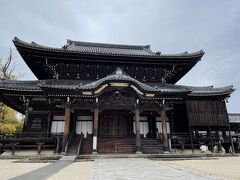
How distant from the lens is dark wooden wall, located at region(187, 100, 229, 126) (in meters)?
16.2

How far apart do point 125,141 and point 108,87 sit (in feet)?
15.7

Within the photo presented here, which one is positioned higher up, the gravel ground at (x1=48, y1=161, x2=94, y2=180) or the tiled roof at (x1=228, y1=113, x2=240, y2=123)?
the tiled roof at (x1=228, y1=113, x2=240, y2=123)

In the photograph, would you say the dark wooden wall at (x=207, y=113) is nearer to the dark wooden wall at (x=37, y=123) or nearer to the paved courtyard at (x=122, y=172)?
the paved courtyard at (x=122, y=172)

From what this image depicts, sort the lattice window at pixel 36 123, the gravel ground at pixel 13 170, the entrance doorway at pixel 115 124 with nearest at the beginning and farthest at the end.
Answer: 1. the gravel ground at pixel 13 170
2. the lattice window at pixel 36 123
3. the entrance doorway at pixel 115 124

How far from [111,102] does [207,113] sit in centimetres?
885

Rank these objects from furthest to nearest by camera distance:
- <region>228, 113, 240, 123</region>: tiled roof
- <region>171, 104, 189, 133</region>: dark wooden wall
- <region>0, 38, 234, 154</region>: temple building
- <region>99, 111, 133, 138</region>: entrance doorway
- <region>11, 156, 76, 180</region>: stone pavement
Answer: <region>228, 113, 240, 123</region>: tiled roof, <region>171, 104, 189, 133</region>: dark wooden wall, <region>99, 111, 133, 138</region>: entrance doorway, <region>0, 38, 234, 154</region>: temple building, <region>11, 156, 76, 180</region>: stone pavement

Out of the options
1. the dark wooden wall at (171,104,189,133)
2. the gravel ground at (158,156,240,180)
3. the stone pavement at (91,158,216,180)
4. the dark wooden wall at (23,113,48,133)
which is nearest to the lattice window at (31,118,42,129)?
the dark wooden wall at (23,113,48,133)

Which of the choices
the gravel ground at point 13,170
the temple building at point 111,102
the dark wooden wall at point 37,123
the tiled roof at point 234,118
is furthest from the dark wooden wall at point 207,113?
the tiled roof at point 234,118

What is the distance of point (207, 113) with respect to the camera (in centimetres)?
1648

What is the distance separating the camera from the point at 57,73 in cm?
1881

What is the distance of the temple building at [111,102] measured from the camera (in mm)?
14414

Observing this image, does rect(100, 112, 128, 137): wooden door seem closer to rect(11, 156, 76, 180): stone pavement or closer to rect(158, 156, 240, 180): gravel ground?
rect(11, 156, 76, 180): stone pavement

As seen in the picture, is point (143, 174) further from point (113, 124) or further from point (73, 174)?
point (113, 124)

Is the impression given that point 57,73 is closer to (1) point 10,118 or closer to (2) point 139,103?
(2) point 139,103
